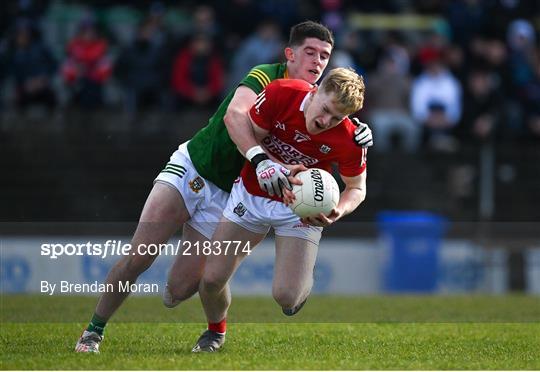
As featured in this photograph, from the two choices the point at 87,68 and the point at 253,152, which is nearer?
the point at 253,152

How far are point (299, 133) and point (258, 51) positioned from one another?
396 inches

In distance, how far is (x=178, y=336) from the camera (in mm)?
9516

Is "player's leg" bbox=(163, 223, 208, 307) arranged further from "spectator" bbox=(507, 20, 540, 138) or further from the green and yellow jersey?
"spectator" bbox=(507, 20, 540, 138)

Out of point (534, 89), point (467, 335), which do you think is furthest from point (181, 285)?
point (534, 89)

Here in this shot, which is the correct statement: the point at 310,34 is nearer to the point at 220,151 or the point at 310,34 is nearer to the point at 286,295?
the point at 220,151

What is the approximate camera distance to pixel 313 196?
782 centimetres

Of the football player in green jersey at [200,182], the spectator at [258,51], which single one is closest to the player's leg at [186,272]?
Result: the football player in green jersey at [200,182]

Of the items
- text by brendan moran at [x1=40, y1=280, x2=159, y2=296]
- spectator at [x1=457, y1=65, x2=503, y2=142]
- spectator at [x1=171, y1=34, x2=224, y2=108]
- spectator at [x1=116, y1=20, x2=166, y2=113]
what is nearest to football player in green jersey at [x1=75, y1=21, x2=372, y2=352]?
text by brendan moran at [x1=40, y1=280, x2=159, y2=296]

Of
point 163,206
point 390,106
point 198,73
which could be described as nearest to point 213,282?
point 163,206

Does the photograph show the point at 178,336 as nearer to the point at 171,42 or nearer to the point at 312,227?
the point at 312,227

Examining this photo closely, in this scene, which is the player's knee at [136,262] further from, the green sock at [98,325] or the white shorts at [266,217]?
the white shorts at [266,217]

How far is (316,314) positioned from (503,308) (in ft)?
7.57

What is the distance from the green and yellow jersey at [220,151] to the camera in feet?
28.7

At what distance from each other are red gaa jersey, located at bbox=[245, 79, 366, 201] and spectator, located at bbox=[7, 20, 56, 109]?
10.4 m
